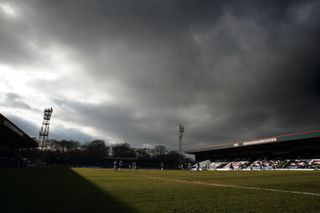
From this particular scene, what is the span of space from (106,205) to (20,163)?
192 feet

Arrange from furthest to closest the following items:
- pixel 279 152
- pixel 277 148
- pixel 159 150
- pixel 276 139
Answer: pixel 159 150, pixel 277 148, pixel 279 152, pixel 276 139

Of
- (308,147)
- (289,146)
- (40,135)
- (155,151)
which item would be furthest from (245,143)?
Result: (155,151)

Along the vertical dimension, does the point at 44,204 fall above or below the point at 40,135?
below

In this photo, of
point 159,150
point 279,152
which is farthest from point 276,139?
point 159,150

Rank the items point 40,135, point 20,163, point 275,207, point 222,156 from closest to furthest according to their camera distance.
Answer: point 275,207, point 20,163, point 222,156, point 40,135

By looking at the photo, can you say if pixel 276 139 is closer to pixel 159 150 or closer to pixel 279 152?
pixel 279 152

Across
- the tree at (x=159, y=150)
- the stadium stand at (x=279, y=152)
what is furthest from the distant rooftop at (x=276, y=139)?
the tree at (x=159, y=150)

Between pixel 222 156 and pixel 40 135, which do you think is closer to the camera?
pixel 222 156

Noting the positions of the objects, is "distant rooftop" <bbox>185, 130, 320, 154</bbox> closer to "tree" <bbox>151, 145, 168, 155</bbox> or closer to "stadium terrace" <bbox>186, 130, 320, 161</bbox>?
"stadium terrace" <bbox>186, 130, 320, 161</bbox>

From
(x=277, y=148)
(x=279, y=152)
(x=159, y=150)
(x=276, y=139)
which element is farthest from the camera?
(x=159, y=150)

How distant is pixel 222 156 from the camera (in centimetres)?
9050

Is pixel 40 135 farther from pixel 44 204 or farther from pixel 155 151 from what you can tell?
pixel 44 204

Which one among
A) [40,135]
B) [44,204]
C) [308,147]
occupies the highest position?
[40,135]

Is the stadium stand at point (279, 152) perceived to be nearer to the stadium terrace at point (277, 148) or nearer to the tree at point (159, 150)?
the stadium terrace at point (277, 148)
